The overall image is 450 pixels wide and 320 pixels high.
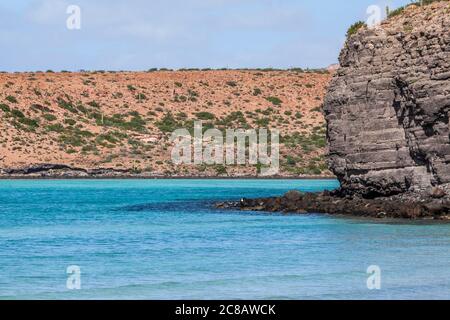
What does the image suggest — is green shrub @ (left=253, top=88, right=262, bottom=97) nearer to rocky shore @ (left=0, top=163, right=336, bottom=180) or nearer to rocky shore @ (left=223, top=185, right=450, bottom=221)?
rocky shore @ (left=0, top=163, right=336, bottom=180)

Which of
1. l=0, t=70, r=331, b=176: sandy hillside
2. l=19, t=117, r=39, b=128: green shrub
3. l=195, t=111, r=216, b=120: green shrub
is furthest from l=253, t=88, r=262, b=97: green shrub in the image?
l=19, t=117, r=39, b=128: green shrub

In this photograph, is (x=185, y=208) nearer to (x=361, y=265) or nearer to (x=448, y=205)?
(x=448, y=205)

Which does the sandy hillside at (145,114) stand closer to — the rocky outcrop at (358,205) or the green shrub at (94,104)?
the green shrub at (94,104)

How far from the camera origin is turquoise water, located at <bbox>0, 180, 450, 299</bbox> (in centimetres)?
2117

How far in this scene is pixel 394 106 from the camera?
38750 millimetres

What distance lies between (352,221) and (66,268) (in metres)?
15.1

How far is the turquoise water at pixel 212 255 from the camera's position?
21172 mm

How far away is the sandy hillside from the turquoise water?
40357 millimetres

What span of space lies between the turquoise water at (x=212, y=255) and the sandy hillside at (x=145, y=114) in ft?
132

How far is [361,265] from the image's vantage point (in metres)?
24.9

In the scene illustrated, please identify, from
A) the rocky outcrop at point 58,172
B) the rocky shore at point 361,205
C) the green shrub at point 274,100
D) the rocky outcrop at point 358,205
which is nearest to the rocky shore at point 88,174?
the rocky outcrop at point 58,172

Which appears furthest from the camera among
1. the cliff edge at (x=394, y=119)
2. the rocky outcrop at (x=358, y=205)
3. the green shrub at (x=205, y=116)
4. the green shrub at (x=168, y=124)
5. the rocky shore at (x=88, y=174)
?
→ the green shrub at (x=205, y=116)
